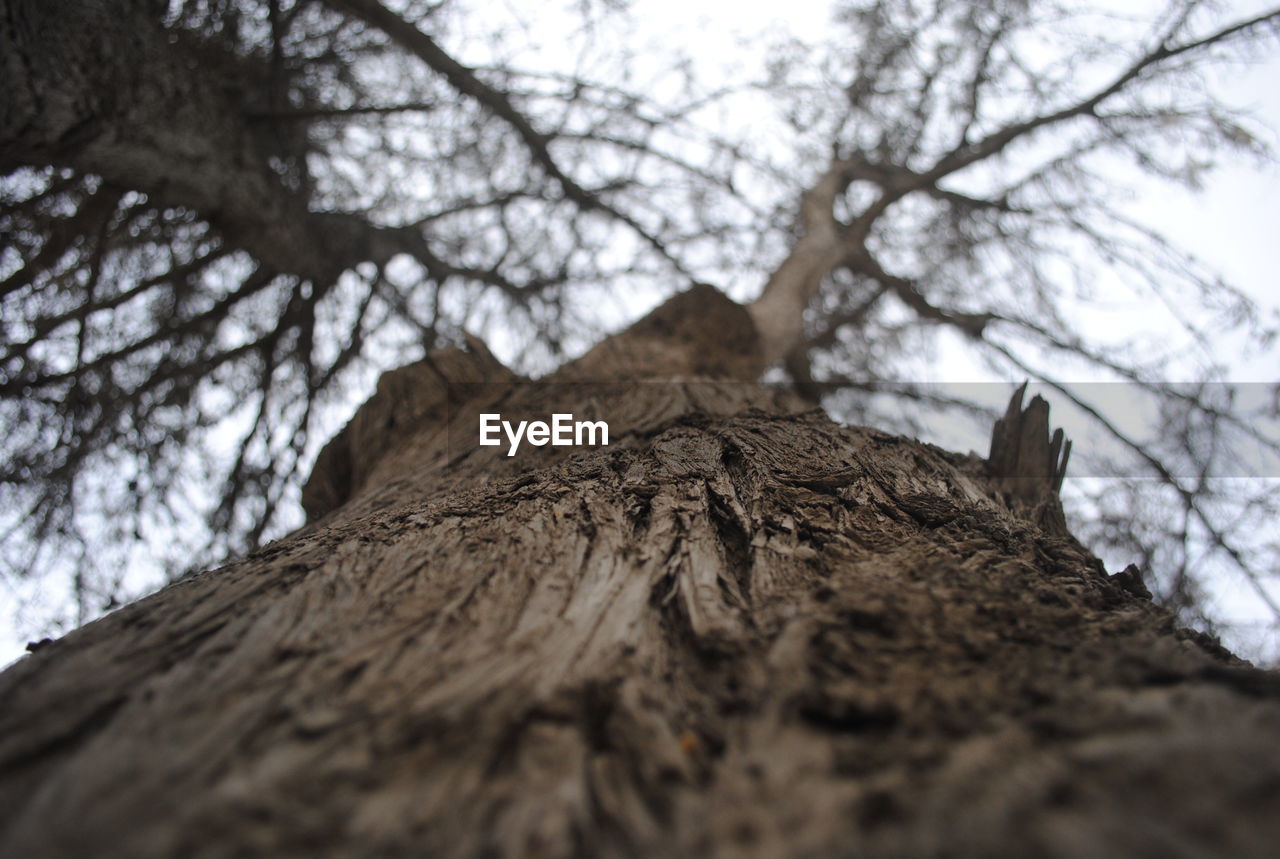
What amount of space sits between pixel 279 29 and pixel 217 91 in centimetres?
40

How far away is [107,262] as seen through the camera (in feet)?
11.1

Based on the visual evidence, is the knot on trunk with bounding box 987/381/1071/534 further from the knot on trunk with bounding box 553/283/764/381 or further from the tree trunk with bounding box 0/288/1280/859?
the knot on trunk with bounding box 553/283/764/381

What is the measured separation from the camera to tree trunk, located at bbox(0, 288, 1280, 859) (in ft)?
1.92

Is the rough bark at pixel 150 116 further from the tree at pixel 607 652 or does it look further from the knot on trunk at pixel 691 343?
the knot on trunk at pixel 691 343

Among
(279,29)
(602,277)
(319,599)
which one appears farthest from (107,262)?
(319,599)
